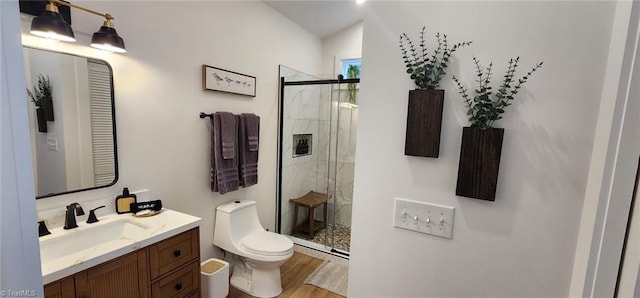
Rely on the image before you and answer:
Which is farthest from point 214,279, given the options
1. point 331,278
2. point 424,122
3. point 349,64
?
point 349,64

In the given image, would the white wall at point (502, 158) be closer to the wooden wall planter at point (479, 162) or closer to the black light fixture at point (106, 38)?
the wooden wall planter at point (479, 162)

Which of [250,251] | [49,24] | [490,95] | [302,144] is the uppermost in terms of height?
[49,24]

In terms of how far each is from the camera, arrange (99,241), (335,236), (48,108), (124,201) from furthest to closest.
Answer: (335,236) → (124,201) → (99,241) → (48,108)

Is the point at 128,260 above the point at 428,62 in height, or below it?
below

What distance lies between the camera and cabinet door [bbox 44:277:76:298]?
108 centimetres

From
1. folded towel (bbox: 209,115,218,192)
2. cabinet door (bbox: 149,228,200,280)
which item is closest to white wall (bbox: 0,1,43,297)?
cabinet door (bbox: 149,228,200,280)

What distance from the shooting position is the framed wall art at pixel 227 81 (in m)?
2.22

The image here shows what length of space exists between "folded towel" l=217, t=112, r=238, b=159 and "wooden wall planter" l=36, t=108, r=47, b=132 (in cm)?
105

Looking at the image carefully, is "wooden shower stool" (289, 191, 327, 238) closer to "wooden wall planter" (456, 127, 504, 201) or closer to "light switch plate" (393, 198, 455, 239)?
"light switch plate" (393, 198, 455, 239)

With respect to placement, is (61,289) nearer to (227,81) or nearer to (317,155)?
(227,81)

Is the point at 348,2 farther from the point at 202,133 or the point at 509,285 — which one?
the point at 509,285

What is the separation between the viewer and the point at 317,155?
350cm

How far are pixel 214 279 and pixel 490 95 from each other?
2115 millimetres

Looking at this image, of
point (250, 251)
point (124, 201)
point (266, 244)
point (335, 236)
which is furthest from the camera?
point (335, 236)
